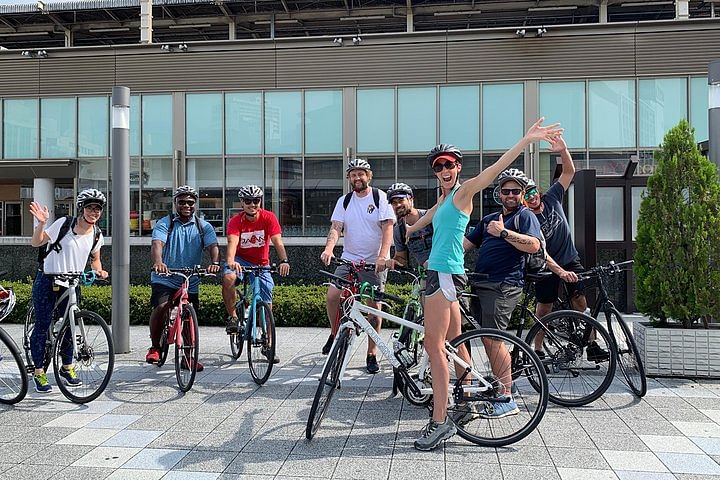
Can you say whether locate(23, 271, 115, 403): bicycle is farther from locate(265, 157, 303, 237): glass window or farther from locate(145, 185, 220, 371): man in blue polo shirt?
locate(265, 157, 303, 237): glass window

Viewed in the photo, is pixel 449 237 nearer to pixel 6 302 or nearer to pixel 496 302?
pixel 496 302

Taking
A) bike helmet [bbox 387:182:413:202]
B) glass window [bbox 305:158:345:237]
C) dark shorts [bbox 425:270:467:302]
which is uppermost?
glass window [bbox 305:158:345:237]

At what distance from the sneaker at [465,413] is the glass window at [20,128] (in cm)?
2025

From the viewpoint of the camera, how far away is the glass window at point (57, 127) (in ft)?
66.0

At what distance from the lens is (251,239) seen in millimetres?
6477

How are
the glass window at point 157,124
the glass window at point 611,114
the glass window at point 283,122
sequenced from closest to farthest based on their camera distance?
the glass window at point 611,114 → the glass window at point 283,122 → the glass window at point 157,124

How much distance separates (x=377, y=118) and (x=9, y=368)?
14.9 meters

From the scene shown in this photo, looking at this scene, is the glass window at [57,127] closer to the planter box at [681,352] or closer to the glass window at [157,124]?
the glass window at [157,124]

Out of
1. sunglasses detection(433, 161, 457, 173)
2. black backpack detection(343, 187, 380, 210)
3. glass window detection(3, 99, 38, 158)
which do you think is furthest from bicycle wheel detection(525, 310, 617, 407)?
glass window detection(3, 99, 38, 158)

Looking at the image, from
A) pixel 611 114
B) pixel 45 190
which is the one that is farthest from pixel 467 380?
pixel 45 190

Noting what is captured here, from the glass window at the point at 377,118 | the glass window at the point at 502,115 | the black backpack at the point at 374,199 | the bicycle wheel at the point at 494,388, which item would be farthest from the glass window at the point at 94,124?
the bicycle wheel at the point at 494,388

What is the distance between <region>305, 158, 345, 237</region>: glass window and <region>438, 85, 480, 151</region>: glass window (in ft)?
11.5

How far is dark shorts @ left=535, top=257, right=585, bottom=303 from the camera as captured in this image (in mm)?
5715

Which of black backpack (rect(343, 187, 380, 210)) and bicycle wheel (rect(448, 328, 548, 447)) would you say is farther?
black backpack (rect(343, 187, 380, 210))
